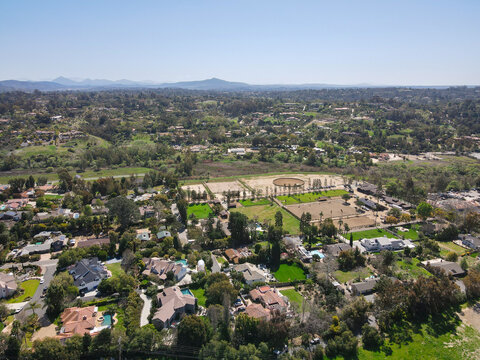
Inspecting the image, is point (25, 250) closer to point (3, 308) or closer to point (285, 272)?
point (3, 308)

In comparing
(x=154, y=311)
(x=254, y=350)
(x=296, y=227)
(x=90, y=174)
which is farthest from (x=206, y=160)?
(x=254, y=350)

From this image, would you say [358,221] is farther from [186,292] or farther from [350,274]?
[186,292]

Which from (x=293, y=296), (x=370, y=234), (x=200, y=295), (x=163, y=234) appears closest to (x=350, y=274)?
(x=293, y=296)

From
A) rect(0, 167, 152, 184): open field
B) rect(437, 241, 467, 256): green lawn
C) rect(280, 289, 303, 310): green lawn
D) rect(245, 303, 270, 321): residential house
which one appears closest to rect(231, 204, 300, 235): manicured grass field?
rect(280, 289, 303, 310): green lawn

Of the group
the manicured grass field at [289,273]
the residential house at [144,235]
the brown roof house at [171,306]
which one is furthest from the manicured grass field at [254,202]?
Result: the brown roof house at [171,306]

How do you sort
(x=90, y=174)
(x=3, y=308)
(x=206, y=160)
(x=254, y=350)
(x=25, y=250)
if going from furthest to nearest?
(x=206, y=160), (x=90, y=174), (x=25, y=250), (x=3, y=308), (x=254, y=350)

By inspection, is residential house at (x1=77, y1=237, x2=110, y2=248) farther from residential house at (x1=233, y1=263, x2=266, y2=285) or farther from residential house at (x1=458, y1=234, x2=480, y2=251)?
residential house at (x1=458, y1=234, x2=480, y2=251)

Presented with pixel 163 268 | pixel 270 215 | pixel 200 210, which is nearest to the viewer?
pixel 163 268
